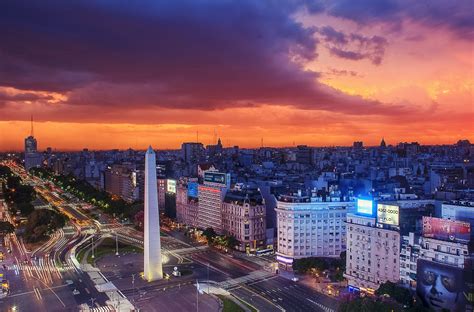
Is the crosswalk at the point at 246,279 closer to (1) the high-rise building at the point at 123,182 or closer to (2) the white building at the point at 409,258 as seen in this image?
(2) the white building at the point at 409,258

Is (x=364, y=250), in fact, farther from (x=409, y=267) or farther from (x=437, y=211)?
(x=437, y=211)

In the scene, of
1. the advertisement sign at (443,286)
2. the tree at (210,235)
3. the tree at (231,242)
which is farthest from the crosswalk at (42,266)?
the advertisement sign at (443,286)

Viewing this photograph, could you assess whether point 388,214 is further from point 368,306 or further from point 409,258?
point 368,306

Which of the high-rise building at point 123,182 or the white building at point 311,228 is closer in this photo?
the white building at point 311,228

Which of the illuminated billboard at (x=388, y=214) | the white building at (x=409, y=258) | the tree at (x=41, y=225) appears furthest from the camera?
the tree at (x=41, y=225)

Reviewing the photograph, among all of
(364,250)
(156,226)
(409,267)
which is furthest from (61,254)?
(409,267)

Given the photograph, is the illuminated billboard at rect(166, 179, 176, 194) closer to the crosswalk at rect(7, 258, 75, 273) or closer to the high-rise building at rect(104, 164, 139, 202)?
the high-rise building at rect(104, 164, 139, 202)

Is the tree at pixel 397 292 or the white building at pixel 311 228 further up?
the white building at pixel 311 228

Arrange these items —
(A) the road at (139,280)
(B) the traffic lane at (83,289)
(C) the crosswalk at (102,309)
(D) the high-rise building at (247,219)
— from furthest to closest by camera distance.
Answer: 1. (D) the high-rise building at (247,219)
2. (B) the traffic lane at (83,289)
3. (A) the road at (139,280)
4. (C) the crosswalk at (102,309)
